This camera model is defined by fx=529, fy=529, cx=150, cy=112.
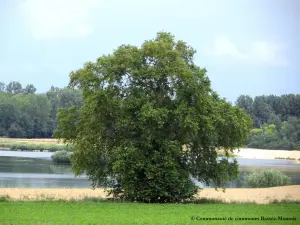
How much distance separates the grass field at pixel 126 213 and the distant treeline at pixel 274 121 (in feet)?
362

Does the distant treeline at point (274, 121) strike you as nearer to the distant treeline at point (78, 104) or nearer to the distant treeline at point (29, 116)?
the distant treeline at point (78, 104)

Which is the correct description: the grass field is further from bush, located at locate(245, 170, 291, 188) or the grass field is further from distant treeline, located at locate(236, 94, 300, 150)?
distant treeline, located at locate(236, 94, 300, 150)

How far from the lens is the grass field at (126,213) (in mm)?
20016

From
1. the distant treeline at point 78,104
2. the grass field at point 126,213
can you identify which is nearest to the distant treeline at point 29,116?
the distant treeline at point 78,104

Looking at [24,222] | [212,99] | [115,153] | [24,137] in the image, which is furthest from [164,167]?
[24,137]

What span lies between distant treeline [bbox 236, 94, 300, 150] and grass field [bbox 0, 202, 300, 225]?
110 m

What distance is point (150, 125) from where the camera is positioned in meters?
28.7

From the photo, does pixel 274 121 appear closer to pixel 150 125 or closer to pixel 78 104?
pixel 78 104

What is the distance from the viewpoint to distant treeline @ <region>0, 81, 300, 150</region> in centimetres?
14512

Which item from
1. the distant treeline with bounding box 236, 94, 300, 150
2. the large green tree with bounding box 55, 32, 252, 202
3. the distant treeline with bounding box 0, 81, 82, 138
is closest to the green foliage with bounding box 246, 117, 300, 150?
the distant treeline with bounding box 236, 94, 300, 150

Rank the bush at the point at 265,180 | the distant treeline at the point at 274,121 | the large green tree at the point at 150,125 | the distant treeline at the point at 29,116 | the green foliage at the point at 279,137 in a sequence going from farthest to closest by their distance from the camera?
the distant treeline at the point at 29,116 < the distant treeline at the point at 274,121 < the green foliage at the point at 279,137 < the bush at the point at 265,180 < the large green tree at the point at 150,125

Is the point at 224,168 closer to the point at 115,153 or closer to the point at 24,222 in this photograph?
the point at 115,153

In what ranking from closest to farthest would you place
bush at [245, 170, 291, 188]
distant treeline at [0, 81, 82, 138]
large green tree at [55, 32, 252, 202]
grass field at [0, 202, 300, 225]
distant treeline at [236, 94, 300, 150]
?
grass field at [0, 202, 300, 225] < large green tree at [55, 32, 252, 202] < bush at [245, 170, 291, 188] < distant treeline at [236, 94, 300, 150] < distant treeline at [0, 81, 82, 138]

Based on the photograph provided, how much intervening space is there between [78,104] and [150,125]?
11399cm
